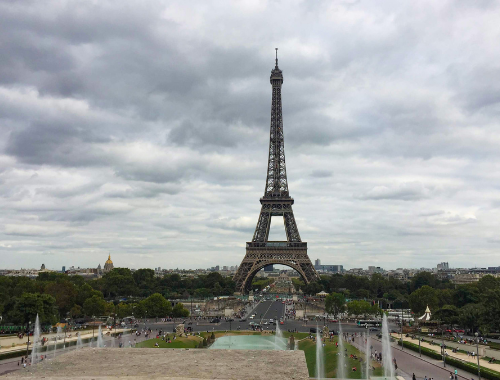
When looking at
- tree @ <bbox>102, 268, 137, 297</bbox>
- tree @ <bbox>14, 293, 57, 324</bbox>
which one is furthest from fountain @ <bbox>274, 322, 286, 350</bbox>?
tree @ <bbox>102, 268, 137, 297</bbox>

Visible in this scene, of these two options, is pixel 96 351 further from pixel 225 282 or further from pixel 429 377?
pixel 225 282

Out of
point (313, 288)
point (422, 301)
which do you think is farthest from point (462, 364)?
point (313, 288)

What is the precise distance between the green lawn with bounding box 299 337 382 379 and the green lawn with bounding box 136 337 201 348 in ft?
43.2

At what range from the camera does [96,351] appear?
39969 millimetres

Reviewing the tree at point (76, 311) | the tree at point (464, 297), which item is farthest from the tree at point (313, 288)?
the tree at point (76, 311)

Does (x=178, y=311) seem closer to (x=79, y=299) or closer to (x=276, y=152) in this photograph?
(x=79, y=299)

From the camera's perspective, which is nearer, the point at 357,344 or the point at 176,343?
the point at 357,344

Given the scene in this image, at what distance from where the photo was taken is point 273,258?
11012 cm

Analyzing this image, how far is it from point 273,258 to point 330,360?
216ft

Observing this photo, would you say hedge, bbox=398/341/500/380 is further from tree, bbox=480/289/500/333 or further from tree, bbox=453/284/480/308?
tree, bbox=453/284/480/308

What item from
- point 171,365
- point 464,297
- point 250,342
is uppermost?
point 464,297

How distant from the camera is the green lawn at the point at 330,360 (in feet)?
125

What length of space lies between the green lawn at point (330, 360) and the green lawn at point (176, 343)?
43.2 feet

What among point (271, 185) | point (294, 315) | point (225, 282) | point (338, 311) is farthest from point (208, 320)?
point (225, 282)
